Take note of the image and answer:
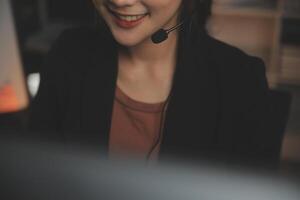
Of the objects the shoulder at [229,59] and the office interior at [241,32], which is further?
the office interior at [241,32]

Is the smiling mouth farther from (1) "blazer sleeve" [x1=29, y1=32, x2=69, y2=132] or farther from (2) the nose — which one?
(1) "blazer sleeve" [x1=29, y1=32, x2=69, y2=132]

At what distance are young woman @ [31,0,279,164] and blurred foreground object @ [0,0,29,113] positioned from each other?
0.45 feet

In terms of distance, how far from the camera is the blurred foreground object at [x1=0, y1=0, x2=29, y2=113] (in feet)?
2.62

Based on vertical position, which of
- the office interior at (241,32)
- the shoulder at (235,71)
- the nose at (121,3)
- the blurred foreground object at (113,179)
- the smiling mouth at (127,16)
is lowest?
the office interior at (241,32)

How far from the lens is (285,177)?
0.23 meters

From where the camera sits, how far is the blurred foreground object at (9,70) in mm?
798

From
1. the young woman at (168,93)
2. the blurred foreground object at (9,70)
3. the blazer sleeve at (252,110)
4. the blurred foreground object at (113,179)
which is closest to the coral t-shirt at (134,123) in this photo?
the young woman at (168,93)

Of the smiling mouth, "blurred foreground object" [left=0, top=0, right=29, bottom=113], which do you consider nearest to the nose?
the smiling mouth

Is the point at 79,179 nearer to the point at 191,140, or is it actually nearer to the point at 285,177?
the point at 285,177

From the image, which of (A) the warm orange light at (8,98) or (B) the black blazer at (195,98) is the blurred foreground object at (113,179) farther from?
(A) the warm orange light at (8,98)

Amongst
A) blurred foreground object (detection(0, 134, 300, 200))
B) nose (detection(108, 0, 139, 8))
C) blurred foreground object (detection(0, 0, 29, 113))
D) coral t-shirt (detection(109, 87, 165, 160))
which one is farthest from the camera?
blurred foreground object (detection(0, 0, 29, 113))

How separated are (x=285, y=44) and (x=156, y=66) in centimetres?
84

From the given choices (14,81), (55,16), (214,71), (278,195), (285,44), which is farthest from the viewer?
(285,44)

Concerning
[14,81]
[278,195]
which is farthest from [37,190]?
[14,81]
